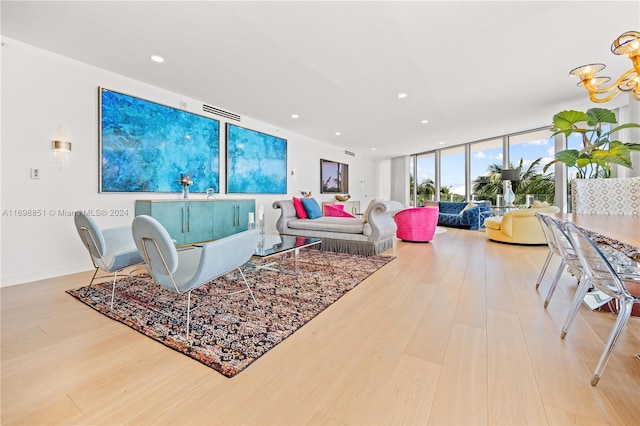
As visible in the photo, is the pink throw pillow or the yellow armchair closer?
the yellow armchair

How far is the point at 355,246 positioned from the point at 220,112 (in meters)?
3.37

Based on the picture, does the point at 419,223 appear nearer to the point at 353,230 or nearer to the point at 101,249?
the point at 353,230

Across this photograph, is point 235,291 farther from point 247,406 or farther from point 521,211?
point 521,211

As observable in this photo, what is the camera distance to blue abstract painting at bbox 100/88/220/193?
3.53 meters

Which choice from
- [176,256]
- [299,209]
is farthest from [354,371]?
→ [299,209]

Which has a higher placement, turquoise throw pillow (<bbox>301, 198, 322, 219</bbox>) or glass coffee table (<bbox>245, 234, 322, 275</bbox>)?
turquoise throw pillow (<bbox>301, 198, 322, 219</bbox>)

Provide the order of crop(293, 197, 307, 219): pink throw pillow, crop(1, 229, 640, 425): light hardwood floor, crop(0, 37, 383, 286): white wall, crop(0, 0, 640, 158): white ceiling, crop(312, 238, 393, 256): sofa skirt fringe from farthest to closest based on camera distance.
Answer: crop(293, 197, 307, 219): pink throw pillow → crop(312, 238, 393, 256): sofa skirt fringe → crop(0, 37, 383, 286): white wall → crop(0, 0, 640, 158): white ceiling → crop(1, 229, 640, 425): light hardwood floor

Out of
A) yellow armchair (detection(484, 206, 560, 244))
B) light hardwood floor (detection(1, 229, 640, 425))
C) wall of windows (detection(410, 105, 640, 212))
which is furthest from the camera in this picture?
wall of windows (detection(410, 105, 640, 212))

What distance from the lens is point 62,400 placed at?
4.06 feet

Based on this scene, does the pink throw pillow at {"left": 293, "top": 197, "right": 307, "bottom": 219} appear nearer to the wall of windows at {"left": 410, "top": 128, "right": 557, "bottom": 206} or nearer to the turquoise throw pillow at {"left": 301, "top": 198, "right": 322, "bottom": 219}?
the turquoise throw pillow at {"left": 301, "top": 198, "right": 322, "bottom": 219}

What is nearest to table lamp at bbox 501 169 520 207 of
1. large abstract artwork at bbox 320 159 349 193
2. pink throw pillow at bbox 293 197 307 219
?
large abstract artwork at bbox 320 159 349 193

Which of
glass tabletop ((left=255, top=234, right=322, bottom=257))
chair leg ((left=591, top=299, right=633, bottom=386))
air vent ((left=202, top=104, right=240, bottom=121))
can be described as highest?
air vent ((left=202, top=104, right=240, bottom=121))

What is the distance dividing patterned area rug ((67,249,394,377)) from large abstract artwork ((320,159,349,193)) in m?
5.04

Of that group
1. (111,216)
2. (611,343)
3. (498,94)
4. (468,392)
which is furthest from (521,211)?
(111,216)
